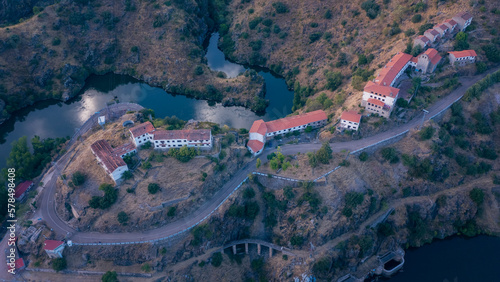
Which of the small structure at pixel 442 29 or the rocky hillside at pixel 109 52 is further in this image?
the rocky hillside at pixel 109 52

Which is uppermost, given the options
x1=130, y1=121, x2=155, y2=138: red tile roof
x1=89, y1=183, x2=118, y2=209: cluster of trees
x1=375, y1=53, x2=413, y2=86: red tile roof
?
x1=375, y1=53, x2=413, y2=86: red tile roof

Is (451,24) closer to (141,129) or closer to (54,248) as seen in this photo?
(141,129)

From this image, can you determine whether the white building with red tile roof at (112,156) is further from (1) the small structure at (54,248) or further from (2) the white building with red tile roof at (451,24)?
(2) the white building with red tile roof at (451,24)

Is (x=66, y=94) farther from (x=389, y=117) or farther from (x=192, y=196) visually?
(x=389, y=117)

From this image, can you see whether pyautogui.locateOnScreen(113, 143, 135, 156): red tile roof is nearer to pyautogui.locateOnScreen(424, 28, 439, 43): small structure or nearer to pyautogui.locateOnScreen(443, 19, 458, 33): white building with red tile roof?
pyautogui.locateOnScreen(424, 28, 439, 43): small structure

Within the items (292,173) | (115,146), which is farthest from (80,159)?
(292,173)

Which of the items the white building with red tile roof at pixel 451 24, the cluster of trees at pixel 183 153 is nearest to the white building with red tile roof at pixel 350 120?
the cluster of trees at pixel 183 153

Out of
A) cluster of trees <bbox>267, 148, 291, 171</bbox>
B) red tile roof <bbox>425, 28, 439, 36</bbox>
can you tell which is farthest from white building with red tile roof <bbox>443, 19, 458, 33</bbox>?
cluster of trees <bbox>267, 148, 291, 171</bbox>
